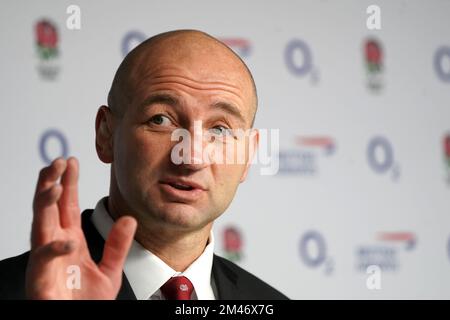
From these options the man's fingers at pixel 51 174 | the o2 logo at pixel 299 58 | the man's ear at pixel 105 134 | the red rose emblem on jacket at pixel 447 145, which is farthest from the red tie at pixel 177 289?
the red rose emblem on jacket at pixel 447 145

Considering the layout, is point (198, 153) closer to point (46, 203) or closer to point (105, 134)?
point (105, 134)

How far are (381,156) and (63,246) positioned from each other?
5.10ft

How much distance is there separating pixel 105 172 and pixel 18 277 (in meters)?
0.76

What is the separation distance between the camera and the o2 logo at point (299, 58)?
2.18m

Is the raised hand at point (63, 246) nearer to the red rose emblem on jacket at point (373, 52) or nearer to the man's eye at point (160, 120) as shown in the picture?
the man's eye at point (160, 120)

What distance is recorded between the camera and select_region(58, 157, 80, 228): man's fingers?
0.90 meters

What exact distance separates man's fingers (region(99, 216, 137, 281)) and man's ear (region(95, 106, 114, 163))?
37 centimetres


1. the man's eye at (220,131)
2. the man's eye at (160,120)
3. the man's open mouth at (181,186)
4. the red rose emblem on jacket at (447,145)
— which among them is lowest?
the man's open mouth at (181,186)

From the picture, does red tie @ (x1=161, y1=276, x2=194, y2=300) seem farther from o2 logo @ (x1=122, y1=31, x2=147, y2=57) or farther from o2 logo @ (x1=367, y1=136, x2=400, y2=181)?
o2 logo @ (x1=367, y1=136, x2=400, y2=181)

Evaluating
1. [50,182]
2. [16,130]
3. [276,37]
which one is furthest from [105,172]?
[50,182]

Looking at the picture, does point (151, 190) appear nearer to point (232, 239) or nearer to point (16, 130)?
point (16, 130)

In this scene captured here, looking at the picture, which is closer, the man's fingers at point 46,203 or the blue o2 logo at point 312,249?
the man's fingers at point 46,203

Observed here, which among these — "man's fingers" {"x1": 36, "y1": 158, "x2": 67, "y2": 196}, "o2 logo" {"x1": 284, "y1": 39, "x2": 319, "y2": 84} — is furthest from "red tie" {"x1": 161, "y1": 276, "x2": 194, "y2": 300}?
"o2 logo" {"x1": 284, "y1": 39, "x2": 319, "y2": 84}
